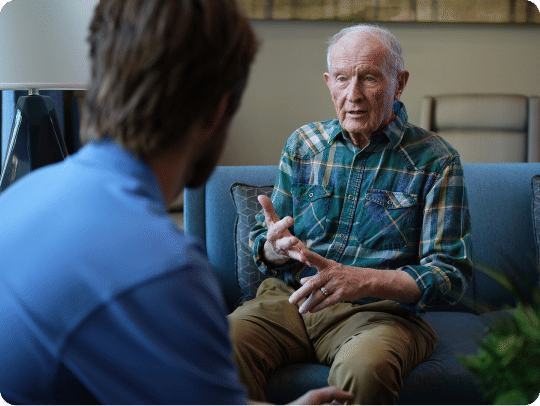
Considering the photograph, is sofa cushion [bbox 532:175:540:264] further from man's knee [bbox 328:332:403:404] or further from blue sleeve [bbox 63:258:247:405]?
blue sleeve [bbox 63:258:247:405]

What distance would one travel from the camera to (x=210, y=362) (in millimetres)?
481

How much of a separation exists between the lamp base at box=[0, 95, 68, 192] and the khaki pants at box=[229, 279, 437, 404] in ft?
2.84

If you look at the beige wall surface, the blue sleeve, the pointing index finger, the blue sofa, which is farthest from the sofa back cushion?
the beige wall surface

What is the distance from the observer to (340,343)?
4.35ft

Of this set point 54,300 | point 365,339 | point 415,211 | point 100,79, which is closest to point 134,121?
point 100,79

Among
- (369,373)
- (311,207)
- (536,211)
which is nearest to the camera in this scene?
(369,373)

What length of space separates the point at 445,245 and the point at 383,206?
194 mm

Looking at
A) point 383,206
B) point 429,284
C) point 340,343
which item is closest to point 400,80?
point 383,206

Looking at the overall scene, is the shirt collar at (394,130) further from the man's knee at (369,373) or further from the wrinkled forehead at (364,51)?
the man's knee at (369,373)

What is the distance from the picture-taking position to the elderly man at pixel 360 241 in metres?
1.25

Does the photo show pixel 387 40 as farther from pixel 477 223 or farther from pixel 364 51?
pixel 477 223

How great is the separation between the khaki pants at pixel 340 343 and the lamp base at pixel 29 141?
87 centimetres

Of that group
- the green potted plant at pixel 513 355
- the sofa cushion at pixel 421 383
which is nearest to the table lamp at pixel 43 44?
the sofa cushion at pixel 421 383

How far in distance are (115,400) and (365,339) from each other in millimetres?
882
